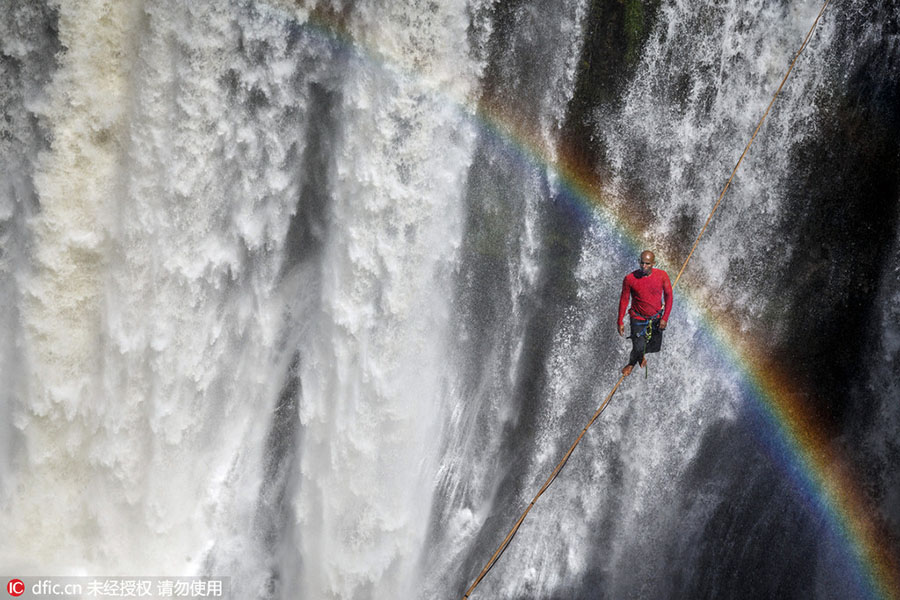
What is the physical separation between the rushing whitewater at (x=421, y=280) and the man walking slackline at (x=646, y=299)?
42.3 inches

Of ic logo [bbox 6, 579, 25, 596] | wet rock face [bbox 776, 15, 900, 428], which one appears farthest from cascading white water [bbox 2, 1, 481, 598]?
wet rock face [bbox 776, 15, 900, 428]

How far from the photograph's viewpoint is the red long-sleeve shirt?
6633 millimetres

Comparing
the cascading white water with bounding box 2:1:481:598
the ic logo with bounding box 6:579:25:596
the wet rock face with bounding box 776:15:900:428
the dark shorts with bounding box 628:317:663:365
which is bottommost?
the ic logo with bounding box 6:579:25:596

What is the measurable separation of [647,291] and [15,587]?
6.10 meters

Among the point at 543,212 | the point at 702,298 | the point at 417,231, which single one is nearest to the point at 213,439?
the point at 417,231

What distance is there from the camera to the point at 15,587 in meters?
7.53

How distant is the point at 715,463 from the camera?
28.9 feet

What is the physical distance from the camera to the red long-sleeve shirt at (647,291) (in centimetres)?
663

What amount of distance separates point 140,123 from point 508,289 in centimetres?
358

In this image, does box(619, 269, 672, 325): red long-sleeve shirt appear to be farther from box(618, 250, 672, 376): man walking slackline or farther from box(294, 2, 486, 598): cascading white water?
box(294, 2, 486, 598): cascading white water

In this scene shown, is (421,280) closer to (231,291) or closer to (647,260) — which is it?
(231,291)

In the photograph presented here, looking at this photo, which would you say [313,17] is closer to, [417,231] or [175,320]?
[417,231]

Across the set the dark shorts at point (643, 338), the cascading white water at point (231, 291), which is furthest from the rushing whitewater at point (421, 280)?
the dark shorts at point (643, 338)

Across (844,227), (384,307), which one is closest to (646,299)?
(384,307)
